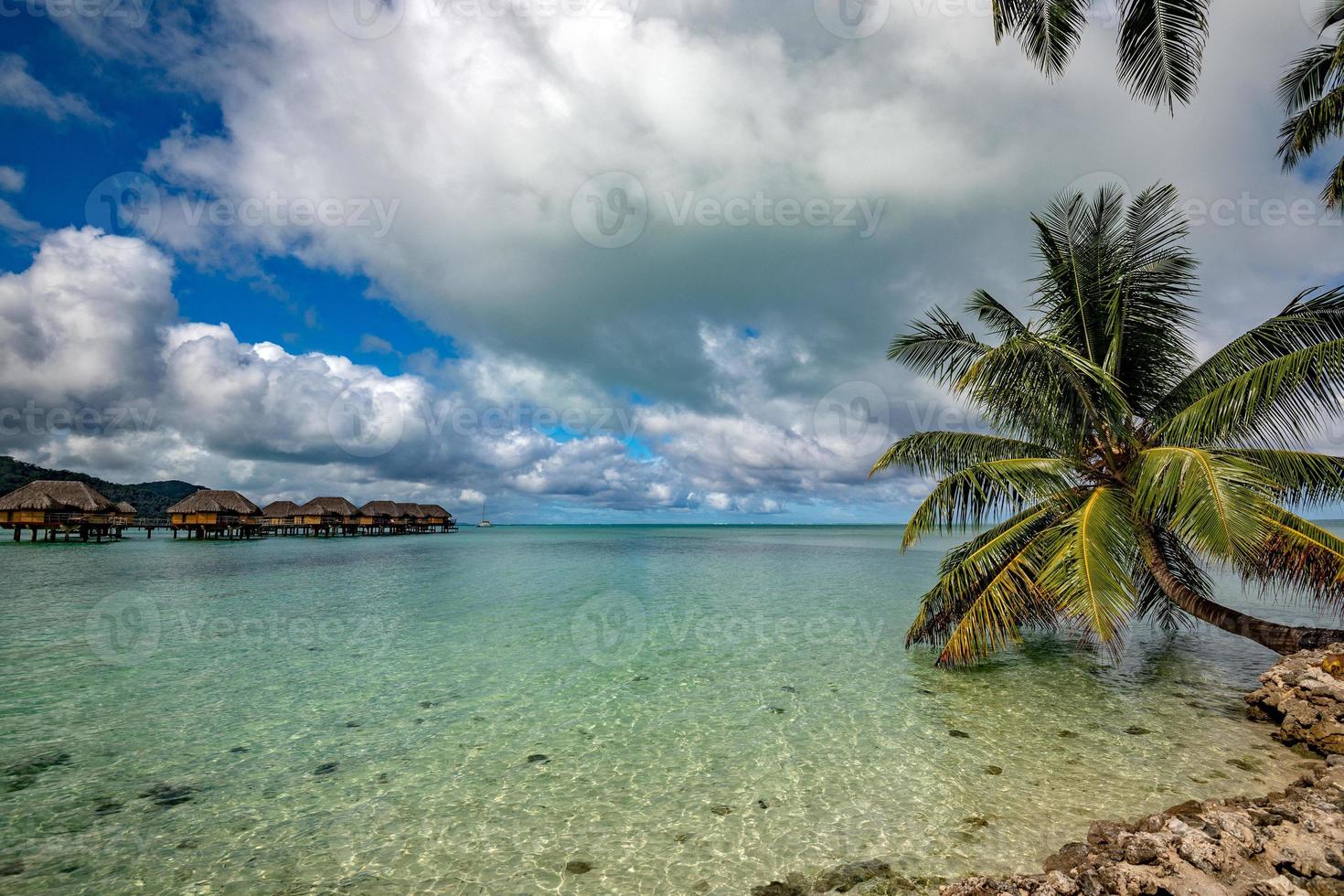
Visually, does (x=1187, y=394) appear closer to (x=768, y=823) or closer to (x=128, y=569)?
(x=768, y=823)

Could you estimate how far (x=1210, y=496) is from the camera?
16.4 ft

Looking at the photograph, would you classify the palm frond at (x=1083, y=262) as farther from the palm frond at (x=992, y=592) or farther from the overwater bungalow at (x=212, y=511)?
the overwater bungalow at (x=212, y=511)

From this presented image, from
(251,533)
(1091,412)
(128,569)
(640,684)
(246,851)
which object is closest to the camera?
(246,851)

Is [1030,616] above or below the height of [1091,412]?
below

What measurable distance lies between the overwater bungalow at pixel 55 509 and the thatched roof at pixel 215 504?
4461 millimetres

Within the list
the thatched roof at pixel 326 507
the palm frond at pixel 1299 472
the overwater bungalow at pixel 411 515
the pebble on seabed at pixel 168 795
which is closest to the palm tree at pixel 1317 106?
the palm frond at pixel 1299 472

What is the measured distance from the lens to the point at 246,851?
13.7 feet

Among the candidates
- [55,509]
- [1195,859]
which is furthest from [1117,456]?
[55,509]

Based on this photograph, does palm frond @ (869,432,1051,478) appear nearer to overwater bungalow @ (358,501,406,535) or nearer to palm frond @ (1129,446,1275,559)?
palm frond @ (1129,446,1275,559)

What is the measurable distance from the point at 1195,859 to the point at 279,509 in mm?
74781

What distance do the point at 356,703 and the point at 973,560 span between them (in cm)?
919

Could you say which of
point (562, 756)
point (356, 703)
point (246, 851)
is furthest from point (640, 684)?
point (246, 851)
